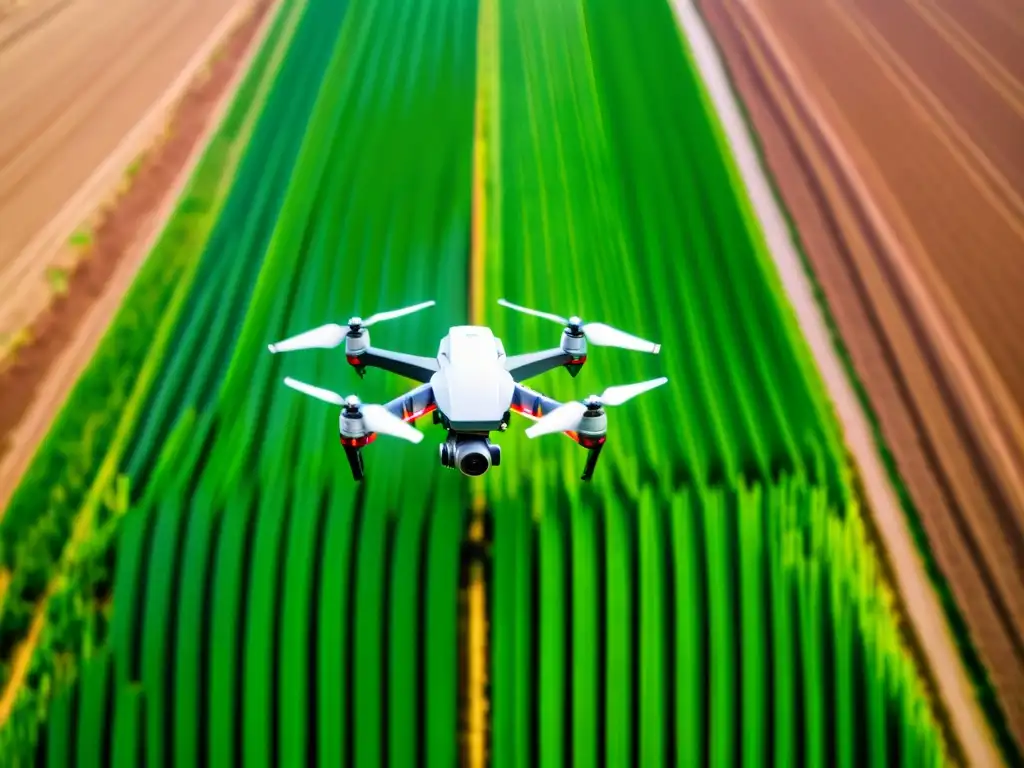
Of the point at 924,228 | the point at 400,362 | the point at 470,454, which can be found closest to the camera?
the point at 470,454

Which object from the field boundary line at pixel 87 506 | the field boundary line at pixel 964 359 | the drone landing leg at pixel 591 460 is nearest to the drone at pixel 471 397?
the drone landing leg at pixel 591 460

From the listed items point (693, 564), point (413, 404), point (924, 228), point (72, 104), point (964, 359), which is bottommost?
point (693, 564)

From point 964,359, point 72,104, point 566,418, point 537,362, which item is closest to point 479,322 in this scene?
point 537,362

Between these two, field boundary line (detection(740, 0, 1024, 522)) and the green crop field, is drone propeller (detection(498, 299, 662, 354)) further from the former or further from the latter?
field boundary line (detection(740, 0, 1024, 522))

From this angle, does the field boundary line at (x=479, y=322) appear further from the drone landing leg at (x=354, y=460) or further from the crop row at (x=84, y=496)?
the crop row at (x=84, y=496)

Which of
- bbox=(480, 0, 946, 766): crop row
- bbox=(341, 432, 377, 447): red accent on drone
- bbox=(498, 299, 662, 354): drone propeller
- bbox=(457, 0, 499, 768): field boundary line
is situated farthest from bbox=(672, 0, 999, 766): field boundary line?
bbox=(341, 432, 377, 447): red accent on drone

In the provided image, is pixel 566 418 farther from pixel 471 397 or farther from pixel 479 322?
pixel 479 322

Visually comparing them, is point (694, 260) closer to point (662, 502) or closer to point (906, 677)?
point (662, 502)
